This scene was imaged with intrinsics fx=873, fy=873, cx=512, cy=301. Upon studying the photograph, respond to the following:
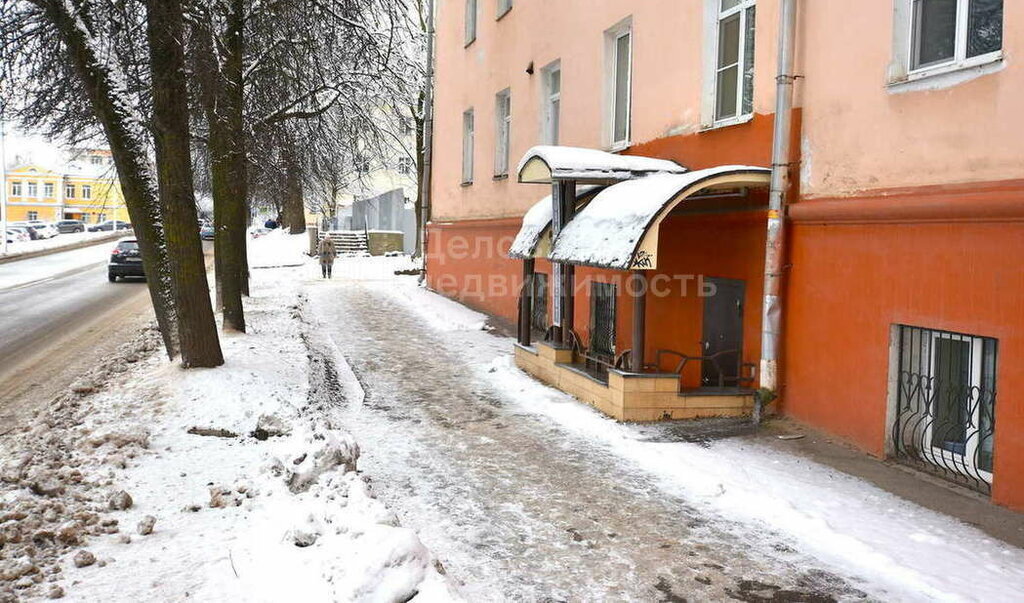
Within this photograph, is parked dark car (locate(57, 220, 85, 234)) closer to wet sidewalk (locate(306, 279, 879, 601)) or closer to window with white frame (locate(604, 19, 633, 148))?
window with white frame (locate(604, 19, 633, 148))

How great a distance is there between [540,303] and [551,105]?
11.6ft

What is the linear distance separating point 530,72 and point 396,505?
1124cm

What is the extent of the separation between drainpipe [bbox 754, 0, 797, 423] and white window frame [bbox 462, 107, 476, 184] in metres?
12.3

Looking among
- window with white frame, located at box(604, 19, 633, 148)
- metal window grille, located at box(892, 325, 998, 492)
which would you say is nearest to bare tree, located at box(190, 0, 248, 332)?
window with white frame, located at box(604, 19, 633, 148)

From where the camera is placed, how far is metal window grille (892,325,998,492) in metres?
6.35

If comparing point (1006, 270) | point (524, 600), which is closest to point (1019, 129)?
point (1006, 270)

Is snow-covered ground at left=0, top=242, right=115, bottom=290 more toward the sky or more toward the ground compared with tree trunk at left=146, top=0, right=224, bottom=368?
more toward the ground

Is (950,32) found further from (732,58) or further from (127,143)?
(127,143)

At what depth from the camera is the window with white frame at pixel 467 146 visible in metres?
20.3

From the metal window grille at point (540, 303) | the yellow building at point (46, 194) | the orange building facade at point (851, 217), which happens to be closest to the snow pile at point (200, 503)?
the orange building facade at point (851, 217)

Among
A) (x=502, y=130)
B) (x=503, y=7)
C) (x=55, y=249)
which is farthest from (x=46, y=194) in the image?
(x=503, y=7)

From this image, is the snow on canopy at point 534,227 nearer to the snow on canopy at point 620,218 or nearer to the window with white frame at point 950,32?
the snow on canopy at point 620,218

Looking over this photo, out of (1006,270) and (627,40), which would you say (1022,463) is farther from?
(627,40)

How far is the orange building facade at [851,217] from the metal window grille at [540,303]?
190 centimetres
